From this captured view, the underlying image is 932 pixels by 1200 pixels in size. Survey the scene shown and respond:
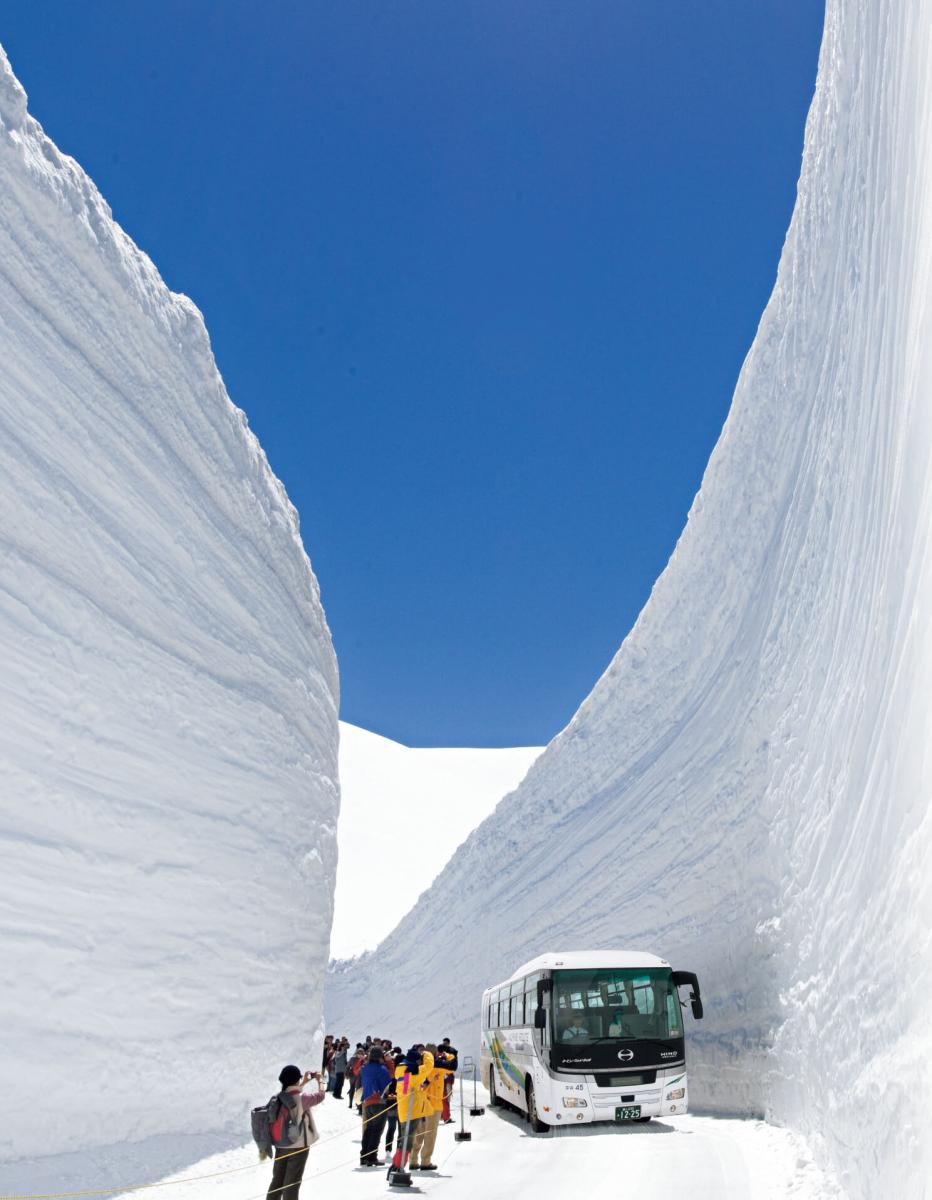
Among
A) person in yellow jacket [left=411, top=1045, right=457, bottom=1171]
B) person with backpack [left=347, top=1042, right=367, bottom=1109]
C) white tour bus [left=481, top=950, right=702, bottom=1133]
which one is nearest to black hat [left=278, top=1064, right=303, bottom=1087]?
person in yellow jacket [left=411, top=1045, right=457, bottom=1171]

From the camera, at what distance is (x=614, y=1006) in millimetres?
11000

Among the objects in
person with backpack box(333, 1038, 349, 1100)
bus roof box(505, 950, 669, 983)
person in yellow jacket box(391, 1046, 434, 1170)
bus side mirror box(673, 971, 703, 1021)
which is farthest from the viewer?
person with backpack box(333, 1038, 349, 1100)

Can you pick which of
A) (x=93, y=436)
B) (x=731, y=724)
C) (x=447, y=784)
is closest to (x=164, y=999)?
(x=93, y=436)

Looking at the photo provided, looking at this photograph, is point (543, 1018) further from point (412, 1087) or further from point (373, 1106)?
point (412, 1087)

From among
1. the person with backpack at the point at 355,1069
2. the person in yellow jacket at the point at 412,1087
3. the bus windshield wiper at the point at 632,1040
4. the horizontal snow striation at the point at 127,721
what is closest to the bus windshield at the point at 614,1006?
the bus windshield wiper at the point at 632,1040

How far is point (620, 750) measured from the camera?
2178 centimetres

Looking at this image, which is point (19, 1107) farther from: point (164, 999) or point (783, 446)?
point (783, 446)

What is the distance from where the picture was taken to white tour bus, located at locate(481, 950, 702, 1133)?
10.5 metres

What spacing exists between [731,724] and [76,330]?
1108 cm

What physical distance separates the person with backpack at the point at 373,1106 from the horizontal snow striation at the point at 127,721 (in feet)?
5.33

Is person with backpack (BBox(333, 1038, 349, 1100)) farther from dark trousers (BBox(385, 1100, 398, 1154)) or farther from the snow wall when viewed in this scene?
dark trousers (BBox(385, 1100, 398, 1154))

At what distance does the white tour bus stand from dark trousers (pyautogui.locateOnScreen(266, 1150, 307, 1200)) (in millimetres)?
5036

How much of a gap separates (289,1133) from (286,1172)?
280 millimetres

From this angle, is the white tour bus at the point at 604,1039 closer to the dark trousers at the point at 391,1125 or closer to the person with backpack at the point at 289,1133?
the dark trousers at the point at 391,1125
